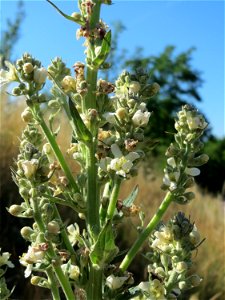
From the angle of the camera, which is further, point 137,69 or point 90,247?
point 137,69

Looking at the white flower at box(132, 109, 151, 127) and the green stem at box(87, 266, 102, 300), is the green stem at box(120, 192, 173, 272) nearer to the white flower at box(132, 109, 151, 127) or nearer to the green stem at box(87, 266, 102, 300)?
the green stem at box(87, 266, 102, 300)

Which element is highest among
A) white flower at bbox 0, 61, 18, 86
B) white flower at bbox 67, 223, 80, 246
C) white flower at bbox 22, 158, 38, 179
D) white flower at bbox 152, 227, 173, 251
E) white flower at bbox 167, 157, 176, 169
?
white flower at bbox 0, 61, 18, 86

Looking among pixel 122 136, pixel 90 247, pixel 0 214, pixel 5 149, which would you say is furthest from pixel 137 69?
pixel 5 149

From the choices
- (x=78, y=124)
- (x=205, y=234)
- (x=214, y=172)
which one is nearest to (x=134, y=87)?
(x=78, y=124)

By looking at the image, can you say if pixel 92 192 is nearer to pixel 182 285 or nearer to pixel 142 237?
pixel 142 237

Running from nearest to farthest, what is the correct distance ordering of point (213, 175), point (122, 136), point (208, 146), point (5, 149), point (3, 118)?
point (122, 136) → point (5, 149) → point (3, 118) → point (213, 175) → point (208, 146)

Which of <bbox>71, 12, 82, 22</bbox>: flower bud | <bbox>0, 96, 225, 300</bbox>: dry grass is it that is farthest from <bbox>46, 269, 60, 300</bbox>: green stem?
<bbox>0, 96, 225, 300</bbox>: dry grass

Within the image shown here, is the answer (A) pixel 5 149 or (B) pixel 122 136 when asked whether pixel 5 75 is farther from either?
(A) pixel 5 149
